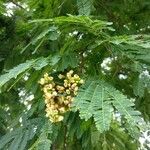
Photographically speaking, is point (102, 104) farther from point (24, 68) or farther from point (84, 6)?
point (84, 6)

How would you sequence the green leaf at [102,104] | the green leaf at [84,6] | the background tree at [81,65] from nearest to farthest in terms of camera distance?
the green leaf at [102,104], the background tree at [81,65], the green leaf at [84,6]

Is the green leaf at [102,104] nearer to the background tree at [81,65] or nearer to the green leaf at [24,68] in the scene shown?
the background tree at [81,65]

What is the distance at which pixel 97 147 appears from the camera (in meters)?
3.67

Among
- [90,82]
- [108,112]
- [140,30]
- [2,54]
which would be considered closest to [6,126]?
[2,54]

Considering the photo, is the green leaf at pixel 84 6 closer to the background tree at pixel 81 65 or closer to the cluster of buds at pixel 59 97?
the background tree at pixel 81 65

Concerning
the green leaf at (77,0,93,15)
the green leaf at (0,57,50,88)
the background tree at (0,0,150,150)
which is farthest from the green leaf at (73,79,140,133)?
the green leaf at (77,0,93,15)

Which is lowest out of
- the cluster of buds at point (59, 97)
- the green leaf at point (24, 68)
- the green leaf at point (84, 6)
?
the cluster of buds at point (59, 97)

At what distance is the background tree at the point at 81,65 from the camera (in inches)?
85.1

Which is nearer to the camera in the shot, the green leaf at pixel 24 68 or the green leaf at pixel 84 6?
the green leaf at pixel 24 68

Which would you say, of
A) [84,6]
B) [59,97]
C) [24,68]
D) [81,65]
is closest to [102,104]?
[59,97]

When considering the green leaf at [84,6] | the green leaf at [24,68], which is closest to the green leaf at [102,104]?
the green leaf at [24,68]

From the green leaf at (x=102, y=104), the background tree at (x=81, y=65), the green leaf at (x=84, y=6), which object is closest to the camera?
the green leaf at (x=102, y=104)

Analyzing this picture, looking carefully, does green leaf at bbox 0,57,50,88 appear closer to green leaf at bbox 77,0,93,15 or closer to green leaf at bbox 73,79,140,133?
green leaf at bbox 73,79,140,133

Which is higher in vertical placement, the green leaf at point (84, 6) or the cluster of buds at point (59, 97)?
the green leaf at point (84, 6)
